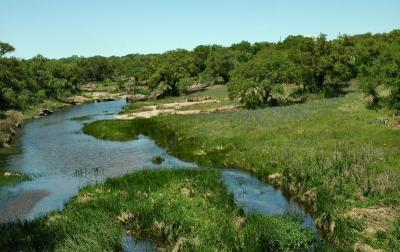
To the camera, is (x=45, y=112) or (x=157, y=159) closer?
(x=157, y=159)

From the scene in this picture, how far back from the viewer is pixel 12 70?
12212 cm

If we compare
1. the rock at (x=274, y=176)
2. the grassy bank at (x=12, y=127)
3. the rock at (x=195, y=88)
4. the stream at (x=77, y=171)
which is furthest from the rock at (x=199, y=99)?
the rock at (x=274, y=176)

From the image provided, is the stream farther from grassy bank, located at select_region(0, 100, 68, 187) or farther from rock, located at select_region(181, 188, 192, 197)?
rock, located at select_region(181, 188, 192, 197)

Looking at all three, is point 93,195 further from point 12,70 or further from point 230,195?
point 12,70

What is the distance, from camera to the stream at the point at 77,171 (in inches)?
1305

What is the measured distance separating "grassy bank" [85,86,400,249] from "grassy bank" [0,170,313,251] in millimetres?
3581

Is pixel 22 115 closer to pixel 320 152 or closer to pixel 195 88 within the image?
pixel 195 88

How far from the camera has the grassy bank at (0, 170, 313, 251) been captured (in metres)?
23.7

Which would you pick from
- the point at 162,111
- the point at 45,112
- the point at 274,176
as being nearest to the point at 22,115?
the point at 45,112

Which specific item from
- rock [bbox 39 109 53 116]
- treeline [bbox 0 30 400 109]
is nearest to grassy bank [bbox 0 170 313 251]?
treeline [bbox 0 30 400 109]

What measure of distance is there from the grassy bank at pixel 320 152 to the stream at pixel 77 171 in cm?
178

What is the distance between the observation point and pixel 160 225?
87.1 ft

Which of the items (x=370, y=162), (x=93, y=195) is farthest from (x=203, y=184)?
(x=370, y=162)

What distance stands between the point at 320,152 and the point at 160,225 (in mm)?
19642
